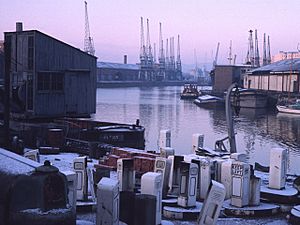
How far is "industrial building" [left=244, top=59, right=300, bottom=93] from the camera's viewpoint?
198 ft

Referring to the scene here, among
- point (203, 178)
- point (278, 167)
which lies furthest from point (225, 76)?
point (203, 178)

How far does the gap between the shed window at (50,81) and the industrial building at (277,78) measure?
44718mm

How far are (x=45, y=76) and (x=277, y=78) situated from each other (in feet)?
157

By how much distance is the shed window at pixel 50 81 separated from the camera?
66.1 ft

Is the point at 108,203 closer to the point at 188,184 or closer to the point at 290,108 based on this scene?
the point at 188,184

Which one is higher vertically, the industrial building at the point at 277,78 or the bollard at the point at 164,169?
the industrial building at the point at 277,78

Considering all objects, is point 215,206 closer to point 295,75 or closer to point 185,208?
point 185,208

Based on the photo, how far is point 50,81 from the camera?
807 inches

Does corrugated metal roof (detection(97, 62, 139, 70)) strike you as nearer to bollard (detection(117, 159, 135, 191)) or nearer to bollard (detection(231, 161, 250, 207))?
bollard (detection(117, 159, 135, 191))

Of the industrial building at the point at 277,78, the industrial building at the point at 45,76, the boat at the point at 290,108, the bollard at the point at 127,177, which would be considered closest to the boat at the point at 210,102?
the industrial building at the point at 277,78

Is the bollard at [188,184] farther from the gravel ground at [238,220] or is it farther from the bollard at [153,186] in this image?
the bollard at [153,186]

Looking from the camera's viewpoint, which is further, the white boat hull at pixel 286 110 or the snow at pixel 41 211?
the white boat hull at pixel 286 110

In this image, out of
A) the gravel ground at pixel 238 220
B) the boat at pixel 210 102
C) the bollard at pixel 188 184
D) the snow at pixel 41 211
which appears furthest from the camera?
the boat at pixel 210 102

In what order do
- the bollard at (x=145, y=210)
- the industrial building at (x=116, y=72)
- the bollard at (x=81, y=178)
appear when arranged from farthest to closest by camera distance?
the industrial building at (x=116, y=72), the bollard at (x=81, y=178), the bollard at (x=145, y=210)
